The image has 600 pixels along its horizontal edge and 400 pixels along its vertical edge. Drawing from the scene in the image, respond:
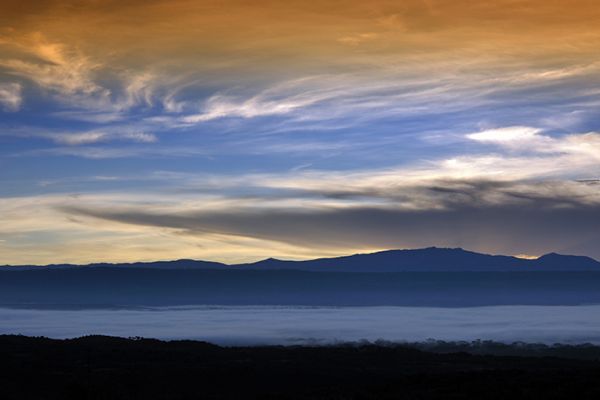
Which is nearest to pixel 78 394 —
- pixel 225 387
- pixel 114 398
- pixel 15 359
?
pixel 114 398

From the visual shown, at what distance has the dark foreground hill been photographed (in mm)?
40169

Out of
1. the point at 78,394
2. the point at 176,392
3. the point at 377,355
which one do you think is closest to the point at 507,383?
the point at 176,392

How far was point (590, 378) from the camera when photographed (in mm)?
40781

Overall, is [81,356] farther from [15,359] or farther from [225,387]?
[225,387]

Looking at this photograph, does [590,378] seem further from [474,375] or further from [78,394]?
[78,394]

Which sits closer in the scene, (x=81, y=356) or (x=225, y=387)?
(x=225, y=387)

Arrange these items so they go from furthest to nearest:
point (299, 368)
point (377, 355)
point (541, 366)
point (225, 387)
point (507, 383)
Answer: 1. point (377, 355)
2. point (541, 366)
3. point (299, 368)
4. point (225, 387)
5. point (507, 383)

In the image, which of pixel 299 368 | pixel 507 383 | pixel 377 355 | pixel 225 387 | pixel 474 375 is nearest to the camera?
pixel 507 383

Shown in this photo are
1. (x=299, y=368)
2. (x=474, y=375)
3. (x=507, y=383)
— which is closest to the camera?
(x=507, y=383)

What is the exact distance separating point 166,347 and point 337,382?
1943 centimetres

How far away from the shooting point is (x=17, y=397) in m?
41.7

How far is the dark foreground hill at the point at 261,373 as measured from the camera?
40.2m

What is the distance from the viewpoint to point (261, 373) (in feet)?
167

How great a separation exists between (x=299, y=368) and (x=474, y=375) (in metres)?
12.5
